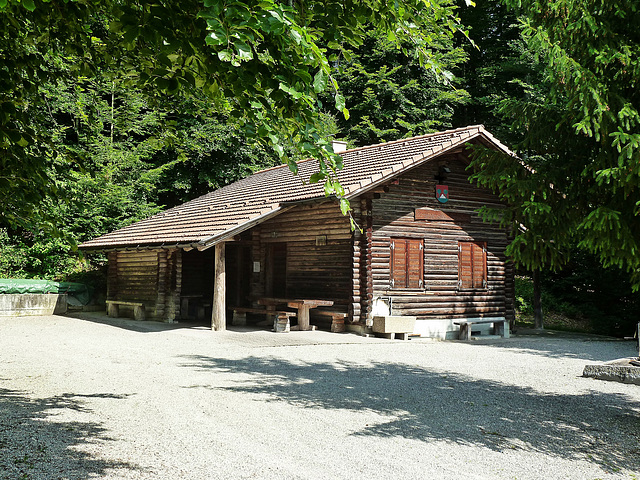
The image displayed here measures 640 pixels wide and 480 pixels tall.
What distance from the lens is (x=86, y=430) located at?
5.62 metres

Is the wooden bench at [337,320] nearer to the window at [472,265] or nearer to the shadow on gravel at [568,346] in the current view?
the shadow on gravel at [568,346]

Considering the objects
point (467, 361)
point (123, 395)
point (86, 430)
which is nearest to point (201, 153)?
point (467, 361)

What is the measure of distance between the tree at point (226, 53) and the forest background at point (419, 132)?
0.06 meters

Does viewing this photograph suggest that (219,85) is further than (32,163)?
No

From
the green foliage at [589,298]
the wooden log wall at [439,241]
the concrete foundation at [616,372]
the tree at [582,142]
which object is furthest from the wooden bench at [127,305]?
the green foliage at [589,298]

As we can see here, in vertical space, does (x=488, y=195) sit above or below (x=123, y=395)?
above

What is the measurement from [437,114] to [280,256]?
16028 millimetres

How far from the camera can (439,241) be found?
16.5 meters

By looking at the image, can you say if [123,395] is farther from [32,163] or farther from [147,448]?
[32,163]

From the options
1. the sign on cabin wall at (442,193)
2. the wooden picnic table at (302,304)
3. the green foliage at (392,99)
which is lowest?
the wooden picnic table at (302,304)

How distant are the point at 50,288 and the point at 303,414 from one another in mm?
16058

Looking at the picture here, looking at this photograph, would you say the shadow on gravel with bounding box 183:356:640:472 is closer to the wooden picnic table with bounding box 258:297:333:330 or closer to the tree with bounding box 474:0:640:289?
the tree with bounding box 474:0:640:289

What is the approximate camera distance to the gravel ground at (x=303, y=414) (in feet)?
15.8

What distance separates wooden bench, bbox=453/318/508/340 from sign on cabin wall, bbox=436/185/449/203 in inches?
137
